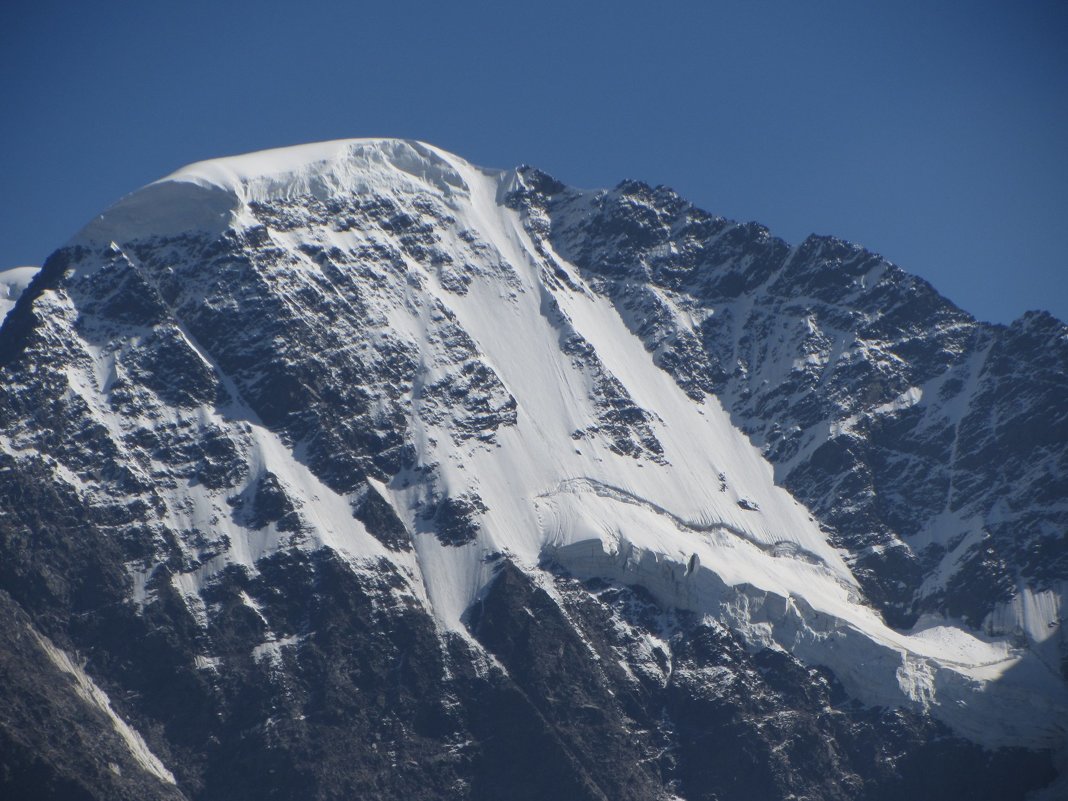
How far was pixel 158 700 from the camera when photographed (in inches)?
7869

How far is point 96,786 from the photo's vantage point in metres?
183

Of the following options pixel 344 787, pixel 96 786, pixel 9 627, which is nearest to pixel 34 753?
pixel 96 786

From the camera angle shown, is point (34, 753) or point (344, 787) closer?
point (34, 753)

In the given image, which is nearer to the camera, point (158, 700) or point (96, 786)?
point (96, 786)

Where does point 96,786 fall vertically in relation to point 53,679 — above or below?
below

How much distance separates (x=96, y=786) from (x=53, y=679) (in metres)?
15.7

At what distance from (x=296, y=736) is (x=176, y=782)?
1365 centimetres

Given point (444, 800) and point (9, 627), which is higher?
point (9, 627)

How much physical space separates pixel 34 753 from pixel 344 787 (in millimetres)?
32202

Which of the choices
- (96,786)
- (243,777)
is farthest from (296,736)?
(96,786)

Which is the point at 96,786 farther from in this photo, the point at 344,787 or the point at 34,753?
the point at 344,787

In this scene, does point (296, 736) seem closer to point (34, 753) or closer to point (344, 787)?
point (344, 787)

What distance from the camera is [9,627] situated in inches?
7741

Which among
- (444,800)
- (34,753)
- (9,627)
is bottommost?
(444,800)
